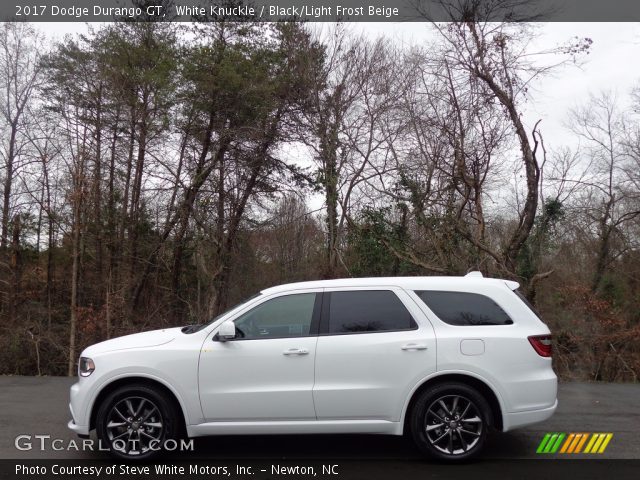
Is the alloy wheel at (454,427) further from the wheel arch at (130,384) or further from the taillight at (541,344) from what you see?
the wheel arch at (130,384)

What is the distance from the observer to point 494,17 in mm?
16547

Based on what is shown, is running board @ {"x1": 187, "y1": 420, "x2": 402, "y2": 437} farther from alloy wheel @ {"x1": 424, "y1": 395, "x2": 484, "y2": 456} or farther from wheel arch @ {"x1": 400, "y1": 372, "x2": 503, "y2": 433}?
alloy wheel @ {"x1": 424, "y1": 395, "x2": 484, "y2": 456}

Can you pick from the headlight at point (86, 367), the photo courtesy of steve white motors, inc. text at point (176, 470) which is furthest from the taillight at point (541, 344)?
the headlight at point (86, 367)

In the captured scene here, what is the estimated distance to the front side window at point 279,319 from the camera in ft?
19.0

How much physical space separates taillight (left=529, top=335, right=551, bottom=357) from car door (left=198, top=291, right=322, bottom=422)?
2.08 m

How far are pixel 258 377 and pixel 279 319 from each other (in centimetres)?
61

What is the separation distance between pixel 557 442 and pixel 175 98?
16.8m

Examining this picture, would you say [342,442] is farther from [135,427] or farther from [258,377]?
[135,427]

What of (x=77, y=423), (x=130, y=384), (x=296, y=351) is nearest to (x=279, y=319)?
(x=296, y=351)

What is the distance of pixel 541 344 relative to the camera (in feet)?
18.6

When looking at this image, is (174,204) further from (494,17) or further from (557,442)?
(557,442)

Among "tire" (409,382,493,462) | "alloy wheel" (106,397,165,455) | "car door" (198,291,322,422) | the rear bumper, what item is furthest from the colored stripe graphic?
"alloy wheel" (106,397,165,455)

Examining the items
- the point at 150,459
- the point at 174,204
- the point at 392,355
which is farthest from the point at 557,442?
the point at 174,204

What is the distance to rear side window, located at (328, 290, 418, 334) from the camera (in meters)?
5.79
